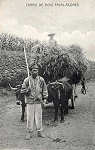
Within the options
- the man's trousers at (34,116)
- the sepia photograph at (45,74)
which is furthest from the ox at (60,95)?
the man's trousers at (34,116)

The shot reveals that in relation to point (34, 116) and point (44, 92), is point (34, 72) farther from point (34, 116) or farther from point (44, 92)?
point (34, 116)

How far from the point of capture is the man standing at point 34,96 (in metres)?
2.29

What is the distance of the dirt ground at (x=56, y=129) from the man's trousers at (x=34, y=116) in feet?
0.12

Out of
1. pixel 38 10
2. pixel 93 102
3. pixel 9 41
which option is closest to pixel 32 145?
pixel 93 102

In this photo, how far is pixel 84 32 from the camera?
2330mm

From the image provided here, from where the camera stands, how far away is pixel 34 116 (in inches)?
92.0

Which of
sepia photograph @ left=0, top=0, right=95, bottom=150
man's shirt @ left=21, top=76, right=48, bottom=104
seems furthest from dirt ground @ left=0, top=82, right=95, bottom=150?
man's shirt @ left=21, top=76, right=48, bottom=104

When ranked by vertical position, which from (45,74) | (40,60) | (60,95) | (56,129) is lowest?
(56,129)

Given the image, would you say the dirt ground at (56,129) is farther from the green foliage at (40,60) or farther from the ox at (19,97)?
the green foliage at (40,60)

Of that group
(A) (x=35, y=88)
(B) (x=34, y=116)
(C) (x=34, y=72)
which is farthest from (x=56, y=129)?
(C) (x=34, y=72)

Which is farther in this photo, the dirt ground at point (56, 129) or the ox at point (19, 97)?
the ox at point (19, 97)

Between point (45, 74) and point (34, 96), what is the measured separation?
0.20 m

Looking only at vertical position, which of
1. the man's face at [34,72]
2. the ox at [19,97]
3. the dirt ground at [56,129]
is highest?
the man's face at [34,72]

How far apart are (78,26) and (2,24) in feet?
1.80
